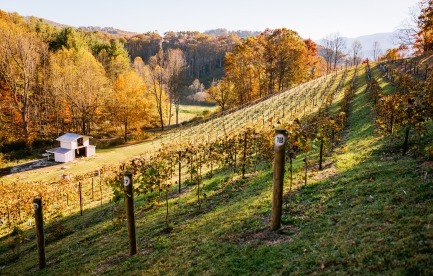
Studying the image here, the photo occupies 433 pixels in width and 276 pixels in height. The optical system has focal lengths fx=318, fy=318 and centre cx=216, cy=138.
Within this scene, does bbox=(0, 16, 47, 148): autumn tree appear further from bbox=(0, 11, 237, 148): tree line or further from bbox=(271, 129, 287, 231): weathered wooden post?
bbox=(271, 129, 287, 231): weathered wooden post

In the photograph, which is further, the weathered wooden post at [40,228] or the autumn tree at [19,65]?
the autumn tree at [19,65]

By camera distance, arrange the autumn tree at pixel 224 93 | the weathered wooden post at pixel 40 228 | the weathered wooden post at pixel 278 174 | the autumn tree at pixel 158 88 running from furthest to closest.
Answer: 1. the autumn tree at pixel 224 93
2. the autumn tree at pixel 158 88
3. the weathered wooden post at pixel 40 228
4. the weathered wooden post at pixel 278 174

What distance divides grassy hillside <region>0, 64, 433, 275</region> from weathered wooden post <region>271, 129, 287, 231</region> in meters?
0.35

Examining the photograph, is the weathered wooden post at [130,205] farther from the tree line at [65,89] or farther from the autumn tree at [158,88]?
the autumn tree at [158,88]

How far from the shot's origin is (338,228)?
7672mm

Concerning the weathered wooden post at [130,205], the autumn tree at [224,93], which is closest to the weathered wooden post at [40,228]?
the weathered wooden post at [130,205]

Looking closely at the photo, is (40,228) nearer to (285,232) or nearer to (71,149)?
(285,232)

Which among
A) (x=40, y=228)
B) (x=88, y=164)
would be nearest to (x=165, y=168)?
(x=40, y=228)

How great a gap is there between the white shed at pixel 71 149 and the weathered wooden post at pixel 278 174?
37.7 metres

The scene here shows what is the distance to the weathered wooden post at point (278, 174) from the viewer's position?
8227 millimetres

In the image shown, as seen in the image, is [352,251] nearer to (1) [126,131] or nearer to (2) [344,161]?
(2) [344,161]

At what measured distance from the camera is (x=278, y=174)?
331 inches

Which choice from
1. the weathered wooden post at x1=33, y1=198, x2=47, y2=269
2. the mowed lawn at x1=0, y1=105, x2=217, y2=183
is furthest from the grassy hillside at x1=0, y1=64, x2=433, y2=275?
the mowed lawn at x1=0, y1=105, x2=217, y2=183

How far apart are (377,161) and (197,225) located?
7.80m
